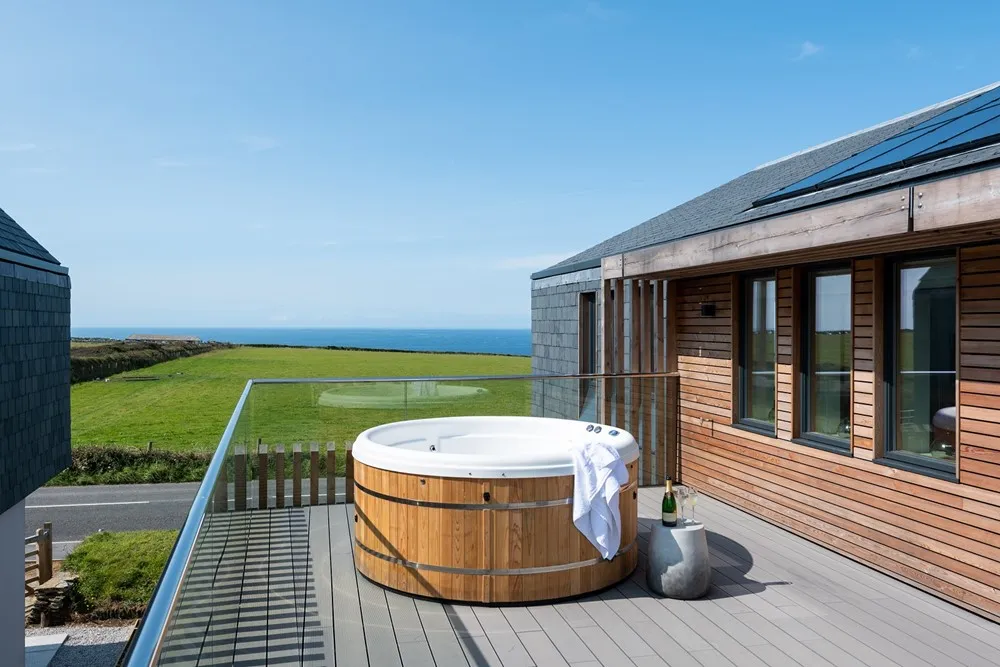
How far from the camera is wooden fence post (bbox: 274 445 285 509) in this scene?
20.2 feet

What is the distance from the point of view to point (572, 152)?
57.7ft

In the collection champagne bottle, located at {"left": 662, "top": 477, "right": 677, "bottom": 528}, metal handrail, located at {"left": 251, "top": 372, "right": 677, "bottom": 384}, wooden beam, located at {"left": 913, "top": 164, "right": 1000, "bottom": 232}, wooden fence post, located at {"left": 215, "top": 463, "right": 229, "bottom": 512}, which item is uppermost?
wooden beam, located at {"left": 913, "top": 164, "right": 1000, "bottom": 232}

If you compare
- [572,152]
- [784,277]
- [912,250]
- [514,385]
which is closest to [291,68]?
[572,152]

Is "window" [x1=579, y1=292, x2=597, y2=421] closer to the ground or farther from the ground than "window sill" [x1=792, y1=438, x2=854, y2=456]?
farther from the ground

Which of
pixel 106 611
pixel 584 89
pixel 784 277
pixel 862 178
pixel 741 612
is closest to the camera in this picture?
pixel 741 612

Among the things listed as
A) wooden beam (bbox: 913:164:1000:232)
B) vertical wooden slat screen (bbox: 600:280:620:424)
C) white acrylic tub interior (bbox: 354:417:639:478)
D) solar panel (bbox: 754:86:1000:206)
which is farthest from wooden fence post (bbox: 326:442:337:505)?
wooden beam (bbox: 913:164:1000:232)

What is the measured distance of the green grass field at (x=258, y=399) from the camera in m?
6.31

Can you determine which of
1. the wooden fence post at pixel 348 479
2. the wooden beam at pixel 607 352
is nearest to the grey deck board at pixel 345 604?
the wooden fence post at pixel 348 479

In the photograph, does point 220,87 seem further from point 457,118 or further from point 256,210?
point 256,210

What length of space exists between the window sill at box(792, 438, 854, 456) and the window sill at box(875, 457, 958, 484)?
29 cm

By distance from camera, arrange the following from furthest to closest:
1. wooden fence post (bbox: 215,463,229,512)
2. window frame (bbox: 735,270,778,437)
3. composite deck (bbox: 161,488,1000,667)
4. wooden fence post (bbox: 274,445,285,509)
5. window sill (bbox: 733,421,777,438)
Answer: wooden fence post (bbox: 274,445,285,509), window frame (bbox: 735,270,778,437), window sill (bbox: 733,421,777,438), composite deck (bbox: 161,488,1000,667), wooden fence post (bbox: 215,463,229,512)

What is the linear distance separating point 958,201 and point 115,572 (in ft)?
39.8

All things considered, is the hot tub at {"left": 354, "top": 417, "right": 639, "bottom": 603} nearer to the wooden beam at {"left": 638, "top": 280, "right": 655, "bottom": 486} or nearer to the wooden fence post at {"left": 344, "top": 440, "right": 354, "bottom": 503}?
the wooden fence post at {"left": 344, "top": 440, "right": 354, "bottom": 503}

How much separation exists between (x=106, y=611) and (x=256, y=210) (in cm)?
2544
